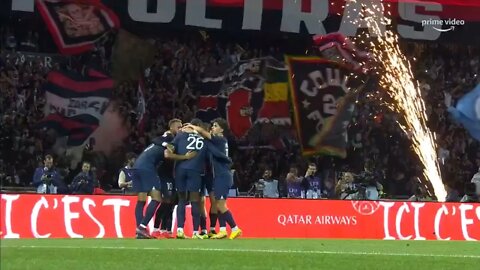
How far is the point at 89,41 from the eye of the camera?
24.0m

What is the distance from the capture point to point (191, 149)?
1399 cm

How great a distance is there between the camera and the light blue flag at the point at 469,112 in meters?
25.8

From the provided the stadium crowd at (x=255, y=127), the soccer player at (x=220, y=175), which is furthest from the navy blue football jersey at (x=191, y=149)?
the stadium crowd at (x=255, y=127)

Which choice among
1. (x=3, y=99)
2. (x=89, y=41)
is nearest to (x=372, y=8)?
(x=89, y=41)

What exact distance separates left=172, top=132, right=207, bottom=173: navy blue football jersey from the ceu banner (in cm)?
183

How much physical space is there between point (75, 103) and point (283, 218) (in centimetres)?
906

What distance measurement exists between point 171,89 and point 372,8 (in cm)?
579

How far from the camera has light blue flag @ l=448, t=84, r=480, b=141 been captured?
25.8 meters

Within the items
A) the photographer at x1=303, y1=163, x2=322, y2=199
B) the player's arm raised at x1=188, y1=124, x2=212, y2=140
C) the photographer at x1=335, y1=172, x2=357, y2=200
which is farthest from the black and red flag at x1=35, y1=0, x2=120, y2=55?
the player's arm raised at x1=188, y1=124, x2=212, y2=140

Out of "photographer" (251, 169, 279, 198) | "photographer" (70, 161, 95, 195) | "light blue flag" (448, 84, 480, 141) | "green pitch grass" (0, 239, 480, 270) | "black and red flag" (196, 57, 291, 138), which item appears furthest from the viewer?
"light blue flag" (448, 84, 480, 141)

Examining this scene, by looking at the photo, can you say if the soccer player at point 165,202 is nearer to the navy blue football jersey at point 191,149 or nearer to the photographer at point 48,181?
the navy blue football jersey at point 191,149

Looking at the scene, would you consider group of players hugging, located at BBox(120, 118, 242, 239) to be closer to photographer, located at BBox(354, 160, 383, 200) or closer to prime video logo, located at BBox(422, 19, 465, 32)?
photographer, located at BBox(354, 160, 383, 200)

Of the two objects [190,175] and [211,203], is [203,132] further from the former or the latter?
[211,203]

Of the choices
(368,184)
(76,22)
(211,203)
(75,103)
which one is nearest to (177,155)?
(211,203)
